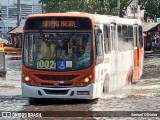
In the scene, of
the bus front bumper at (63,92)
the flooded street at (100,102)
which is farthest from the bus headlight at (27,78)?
the flooded street at (100,102)

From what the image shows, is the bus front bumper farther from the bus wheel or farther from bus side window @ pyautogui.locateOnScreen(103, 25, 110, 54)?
bus side window @ pyautogui.locateOnScreen(103, 25, 110, 54)

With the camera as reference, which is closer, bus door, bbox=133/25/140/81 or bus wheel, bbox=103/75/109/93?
bus wheel, bbox=103/75/109/93

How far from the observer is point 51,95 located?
16359mm

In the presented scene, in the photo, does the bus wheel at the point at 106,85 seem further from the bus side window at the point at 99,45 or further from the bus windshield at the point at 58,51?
the bus windshield at the point at 58,51

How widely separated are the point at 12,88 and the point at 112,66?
4.43 m

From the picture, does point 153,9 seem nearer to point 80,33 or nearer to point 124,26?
point 124,26

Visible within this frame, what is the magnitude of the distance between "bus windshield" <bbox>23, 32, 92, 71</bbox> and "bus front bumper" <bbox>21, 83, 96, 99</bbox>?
22.6 inches

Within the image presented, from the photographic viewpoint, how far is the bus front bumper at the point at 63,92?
16281 mm

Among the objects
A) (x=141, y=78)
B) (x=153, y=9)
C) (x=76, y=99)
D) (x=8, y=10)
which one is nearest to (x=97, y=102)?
(x=76, y=99)

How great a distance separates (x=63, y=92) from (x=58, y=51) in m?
1.17

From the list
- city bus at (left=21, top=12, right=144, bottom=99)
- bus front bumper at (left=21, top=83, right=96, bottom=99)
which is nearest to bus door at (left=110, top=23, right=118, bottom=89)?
city bus at (left=21, top=12, right=144, bottom=99)

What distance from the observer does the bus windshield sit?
16.3m

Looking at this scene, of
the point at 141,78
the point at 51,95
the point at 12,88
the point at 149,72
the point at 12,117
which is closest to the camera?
the point at 12,117

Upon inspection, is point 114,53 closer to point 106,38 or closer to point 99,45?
point 106,38
